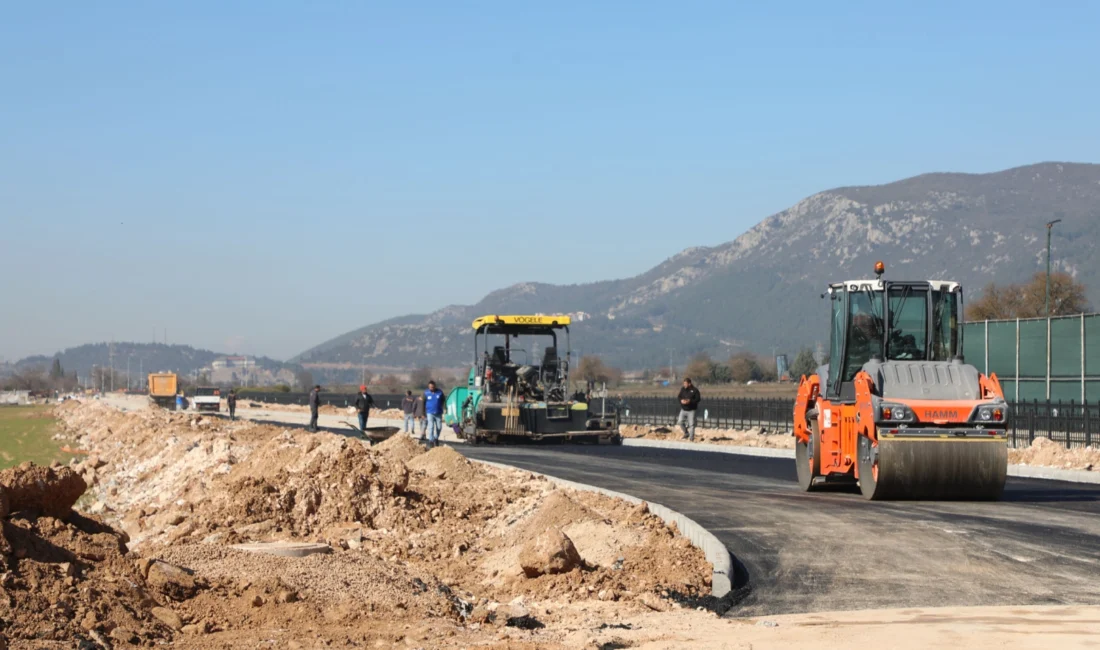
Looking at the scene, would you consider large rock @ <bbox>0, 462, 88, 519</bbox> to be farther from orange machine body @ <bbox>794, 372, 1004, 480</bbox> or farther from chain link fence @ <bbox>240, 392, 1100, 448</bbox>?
chain link fence @ <bbox>240, 392, 1100, 448</bbox>

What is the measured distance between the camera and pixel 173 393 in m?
109

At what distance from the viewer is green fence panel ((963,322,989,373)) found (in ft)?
131

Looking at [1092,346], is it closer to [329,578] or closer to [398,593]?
[398,593]

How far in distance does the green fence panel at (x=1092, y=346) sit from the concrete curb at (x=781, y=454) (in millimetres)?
9139

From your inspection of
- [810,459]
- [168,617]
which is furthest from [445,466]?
[168,617]

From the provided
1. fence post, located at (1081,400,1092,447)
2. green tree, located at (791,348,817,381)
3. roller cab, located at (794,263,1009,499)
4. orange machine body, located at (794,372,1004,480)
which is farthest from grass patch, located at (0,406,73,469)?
green tree, located at (791,348,817,381)

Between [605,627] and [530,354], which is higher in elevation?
[530,354]

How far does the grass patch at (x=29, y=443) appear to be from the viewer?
36.9 m

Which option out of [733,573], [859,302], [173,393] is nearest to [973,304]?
[173,393]

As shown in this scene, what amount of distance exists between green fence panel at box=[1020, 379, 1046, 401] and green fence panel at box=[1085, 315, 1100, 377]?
7.36 ft

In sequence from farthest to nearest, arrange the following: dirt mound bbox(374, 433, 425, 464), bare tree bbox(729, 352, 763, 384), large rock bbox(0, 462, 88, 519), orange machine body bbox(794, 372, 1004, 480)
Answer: bare tree bbox(729, 352, 763, 384) < dirt mound bbox(374, 433, 425, 464) < orange machine body bbox(794, 372, 1004, 480) < large rock bbox(0, 462, 88, 519)

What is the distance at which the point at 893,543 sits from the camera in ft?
41.7

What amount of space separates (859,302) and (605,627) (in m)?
10.1

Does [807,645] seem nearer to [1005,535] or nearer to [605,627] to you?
[605,627]
